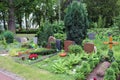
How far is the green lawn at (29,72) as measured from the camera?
25.4 feet

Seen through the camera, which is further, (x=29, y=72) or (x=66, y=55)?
(x=66, y=55)

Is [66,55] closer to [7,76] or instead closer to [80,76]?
[7,76]

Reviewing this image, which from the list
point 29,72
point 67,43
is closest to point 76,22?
point 67,43

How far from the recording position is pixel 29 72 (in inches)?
330

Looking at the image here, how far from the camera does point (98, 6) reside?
32000 mm

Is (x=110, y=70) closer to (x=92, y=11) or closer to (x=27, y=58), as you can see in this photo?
(x=27, y=58)

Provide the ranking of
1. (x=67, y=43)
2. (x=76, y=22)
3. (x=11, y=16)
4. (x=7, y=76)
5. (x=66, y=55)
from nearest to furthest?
(x=7, y=76), (x=66, y=55), (x=67, y=43), (x=76, y=22), (x=11, y=16)

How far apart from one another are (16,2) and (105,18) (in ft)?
43.7

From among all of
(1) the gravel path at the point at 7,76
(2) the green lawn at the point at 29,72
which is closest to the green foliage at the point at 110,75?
(2) the green lawn at the point at 29,72

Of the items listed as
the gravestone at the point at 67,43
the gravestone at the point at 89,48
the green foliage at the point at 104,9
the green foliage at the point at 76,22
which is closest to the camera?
the gravestone at the point at 89,48

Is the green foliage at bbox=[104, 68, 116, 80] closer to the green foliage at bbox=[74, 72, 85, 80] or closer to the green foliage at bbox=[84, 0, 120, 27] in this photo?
the green foliage at bbox=[74, 72, 85, 80]

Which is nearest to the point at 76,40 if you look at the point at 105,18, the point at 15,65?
the point at 15,65

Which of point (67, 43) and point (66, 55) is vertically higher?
point (67, 43)

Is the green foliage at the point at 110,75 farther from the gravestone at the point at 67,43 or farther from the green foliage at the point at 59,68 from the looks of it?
the gravestone at the point at 67,43
